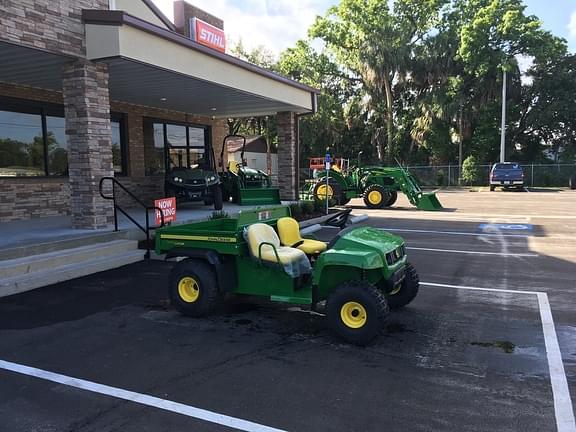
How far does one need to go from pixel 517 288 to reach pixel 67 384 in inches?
232

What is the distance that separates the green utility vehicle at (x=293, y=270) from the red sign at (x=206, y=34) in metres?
12.2

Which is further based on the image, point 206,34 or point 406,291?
point 206,34

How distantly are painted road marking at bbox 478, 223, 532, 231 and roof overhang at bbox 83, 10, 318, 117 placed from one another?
670cm

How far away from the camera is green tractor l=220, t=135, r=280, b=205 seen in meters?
15.0

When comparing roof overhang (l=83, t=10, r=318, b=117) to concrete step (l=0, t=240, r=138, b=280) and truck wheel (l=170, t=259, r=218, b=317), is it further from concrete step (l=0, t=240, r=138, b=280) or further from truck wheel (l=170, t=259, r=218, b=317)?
truck wheel (l=170, t=259, r=218, b=317)

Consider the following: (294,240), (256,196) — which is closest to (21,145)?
(256,196)

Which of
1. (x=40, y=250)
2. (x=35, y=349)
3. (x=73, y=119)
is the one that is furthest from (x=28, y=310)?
(x=73, y=119)

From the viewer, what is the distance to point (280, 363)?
4266 millimetres

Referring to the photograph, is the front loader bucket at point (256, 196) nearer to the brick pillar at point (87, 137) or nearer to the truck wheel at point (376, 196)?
the truck wheel at point (376, 196)

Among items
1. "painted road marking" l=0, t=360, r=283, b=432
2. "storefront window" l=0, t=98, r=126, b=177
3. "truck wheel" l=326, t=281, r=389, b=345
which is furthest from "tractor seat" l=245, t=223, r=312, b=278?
"storefront window" l=0, t=98, r=126, b=177

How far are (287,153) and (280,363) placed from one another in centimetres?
1264

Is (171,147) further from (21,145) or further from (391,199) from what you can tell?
(391,199)

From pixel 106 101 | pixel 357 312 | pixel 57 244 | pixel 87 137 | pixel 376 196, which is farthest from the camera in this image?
pixel 376 196

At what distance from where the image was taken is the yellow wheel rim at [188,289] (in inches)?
222
